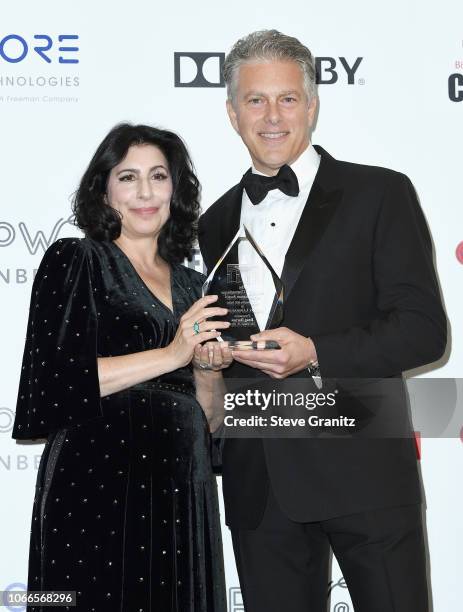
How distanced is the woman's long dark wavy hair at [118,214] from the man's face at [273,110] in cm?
24

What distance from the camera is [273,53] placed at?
2.00 metres

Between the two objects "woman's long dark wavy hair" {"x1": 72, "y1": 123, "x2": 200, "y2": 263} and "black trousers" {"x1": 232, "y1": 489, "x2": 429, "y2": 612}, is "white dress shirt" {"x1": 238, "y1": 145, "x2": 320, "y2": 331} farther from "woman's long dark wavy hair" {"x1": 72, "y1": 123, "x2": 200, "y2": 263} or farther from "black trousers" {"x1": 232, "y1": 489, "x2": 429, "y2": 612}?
"black trousers" {"x1": 232, "y1": 489, "x2": 429, "y2": 612}

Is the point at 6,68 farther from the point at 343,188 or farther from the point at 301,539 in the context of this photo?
the point at 301,539

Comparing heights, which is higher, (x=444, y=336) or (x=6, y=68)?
(x=6, y=68)

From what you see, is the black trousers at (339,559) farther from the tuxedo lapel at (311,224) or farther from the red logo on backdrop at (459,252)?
the red logo on backdrop at (459,252)

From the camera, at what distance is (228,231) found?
2.11 metres

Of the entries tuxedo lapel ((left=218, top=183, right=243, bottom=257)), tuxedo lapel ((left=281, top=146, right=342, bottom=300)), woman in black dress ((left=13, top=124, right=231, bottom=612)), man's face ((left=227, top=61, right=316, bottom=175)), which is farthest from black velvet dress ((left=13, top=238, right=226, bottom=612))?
man's face ((left=227, top=61, right=316, bottom=175))

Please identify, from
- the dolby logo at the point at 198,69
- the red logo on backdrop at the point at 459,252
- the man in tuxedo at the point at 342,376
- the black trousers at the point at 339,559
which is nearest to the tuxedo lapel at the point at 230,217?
the man in tuxedo at the point at 342,376

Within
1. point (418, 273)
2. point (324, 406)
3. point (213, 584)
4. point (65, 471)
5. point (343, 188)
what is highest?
point (343, 188)

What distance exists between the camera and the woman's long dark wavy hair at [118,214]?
2.09 meters

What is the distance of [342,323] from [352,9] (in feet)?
3.76

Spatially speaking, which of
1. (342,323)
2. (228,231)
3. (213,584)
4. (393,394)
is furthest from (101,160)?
(213,584)

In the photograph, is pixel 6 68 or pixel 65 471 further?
pixel 6 68

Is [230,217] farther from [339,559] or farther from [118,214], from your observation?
[339,559]
